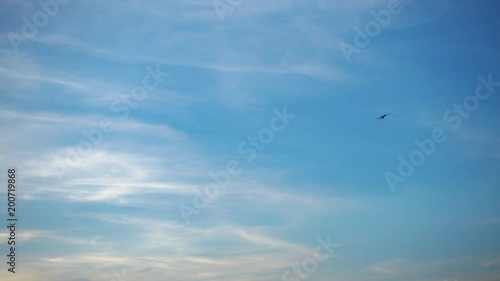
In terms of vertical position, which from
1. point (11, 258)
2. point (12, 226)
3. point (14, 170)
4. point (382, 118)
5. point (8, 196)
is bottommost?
point (11, 258)

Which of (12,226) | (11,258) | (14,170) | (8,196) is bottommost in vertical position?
(11,258)

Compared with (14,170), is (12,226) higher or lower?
lower

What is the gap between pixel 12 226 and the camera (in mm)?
52344

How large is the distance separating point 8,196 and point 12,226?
585cm

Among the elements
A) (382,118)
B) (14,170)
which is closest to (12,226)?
(14,170)

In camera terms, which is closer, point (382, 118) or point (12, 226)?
point (12, 226)

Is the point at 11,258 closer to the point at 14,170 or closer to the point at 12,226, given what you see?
the point at 12,226

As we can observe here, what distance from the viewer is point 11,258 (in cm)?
5350

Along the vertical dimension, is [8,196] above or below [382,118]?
below

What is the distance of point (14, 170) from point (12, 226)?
1021cm

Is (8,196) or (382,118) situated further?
(382,118)

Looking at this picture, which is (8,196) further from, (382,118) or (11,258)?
(382,118)

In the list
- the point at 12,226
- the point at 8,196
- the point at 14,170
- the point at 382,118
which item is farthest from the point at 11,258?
the point at 382,118

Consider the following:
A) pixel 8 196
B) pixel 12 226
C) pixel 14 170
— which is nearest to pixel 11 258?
pixel 12 226
